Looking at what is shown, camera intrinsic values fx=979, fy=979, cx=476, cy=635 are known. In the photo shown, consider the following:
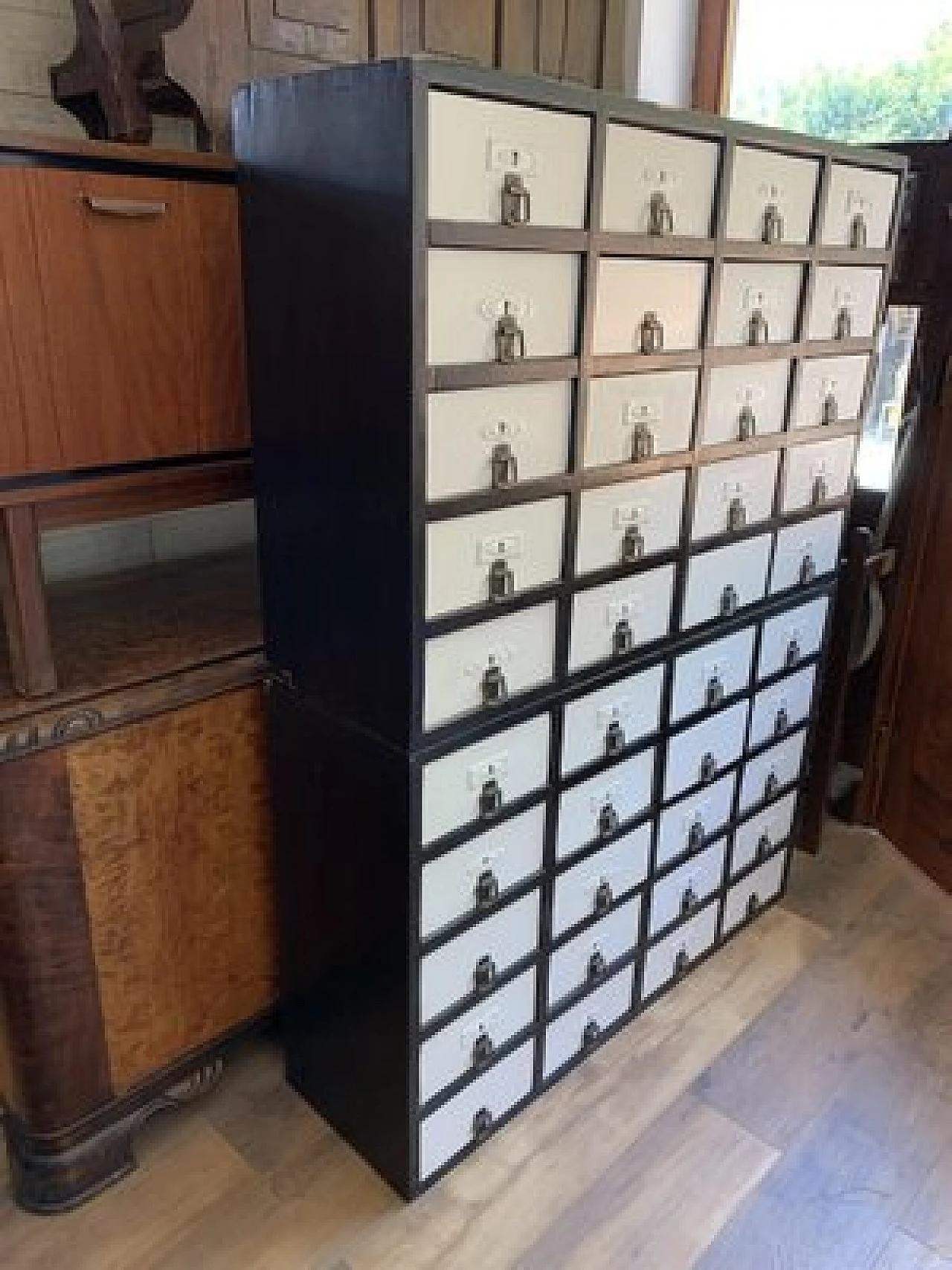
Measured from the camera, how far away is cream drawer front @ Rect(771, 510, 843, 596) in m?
1.67

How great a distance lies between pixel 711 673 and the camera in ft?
5.26

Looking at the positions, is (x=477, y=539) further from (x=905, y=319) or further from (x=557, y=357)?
(x=905, y=319)

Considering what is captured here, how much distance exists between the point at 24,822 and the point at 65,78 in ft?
3.11

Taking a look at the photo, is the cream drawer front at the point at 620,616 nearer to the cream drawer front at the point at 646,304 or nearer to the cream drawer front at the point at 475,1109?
the cream drawer front at the point at 646,304

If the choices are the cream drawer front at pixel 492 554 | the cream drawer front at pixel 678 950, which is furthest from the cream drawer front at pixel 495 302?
the cream drawer front at pixel 678 950

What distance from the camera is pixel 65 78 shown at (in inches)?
50.0

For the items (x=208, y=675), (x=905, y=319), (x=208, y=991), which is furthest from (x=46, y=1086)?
(x=905, y=319)

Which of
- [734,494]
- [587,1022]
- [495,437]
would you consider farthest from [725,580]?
[587,1022]

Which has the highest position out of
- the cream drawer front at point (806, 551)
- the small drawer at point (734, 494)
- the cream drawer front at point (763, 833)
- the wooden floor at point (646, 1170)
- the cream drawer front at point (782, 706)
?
the small drawer at point (734, 494)

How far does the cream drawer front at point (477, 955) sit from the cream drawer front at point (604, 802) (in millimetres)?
103

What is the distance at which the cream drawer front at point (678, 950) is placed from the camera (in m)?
1.74

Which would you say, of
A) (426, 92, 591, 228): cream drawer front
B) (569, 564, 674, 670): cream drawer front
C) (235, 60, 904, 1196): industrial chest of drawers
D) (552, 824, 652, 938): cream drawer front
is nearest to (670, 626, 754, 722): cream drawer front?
(235, 60, 904, 1196): industrial chest of drawers

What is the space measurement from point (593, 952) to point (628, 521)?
0.71m

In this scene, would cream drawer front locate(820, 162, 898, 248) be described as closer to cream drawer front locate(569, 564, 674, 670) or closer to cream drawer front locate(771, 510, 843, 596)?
cream drawer front locate(771, 510, 843, 596)
